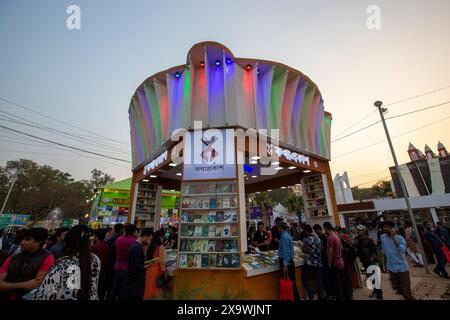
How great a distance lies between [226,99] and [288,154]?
3.02 metres

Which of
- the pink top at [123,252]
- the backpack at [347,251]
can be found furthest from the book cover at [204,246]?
the backpack at [347,251]

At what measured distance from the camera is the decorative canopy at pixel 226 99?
20.7 feet

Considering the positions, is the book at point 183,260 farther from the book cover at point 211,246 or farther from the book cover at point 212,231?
the book cover at point 212,231

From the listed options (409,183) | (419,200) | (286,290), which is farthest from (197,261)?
(409,183)

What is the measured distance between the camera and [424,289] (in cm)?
548

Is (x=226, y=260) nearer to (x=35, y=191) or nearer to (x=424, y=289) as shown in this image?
(x=424, y=289)

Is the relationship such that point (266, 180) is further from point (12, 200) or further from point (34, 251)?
point (12, 200)

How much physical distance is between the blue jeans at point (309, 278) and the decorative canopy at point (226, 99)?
3917 millimetres

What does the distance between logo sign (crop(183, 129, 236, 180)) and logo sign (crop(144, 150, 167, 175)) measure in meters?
1.61

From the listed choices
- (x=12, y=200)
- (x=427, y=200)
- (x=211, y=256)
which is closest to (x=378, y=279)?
(x=211, y=256)

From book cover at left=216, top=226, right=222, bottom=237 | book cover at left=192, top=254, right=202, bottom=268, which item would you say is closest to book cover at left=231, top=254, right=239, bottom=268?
book cover at left=216, top=226, right=222, bottom=237

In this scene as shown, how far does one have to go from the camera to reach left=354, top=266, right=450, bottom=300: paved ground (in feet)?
16.2

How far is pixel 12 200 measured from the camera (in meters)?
28.5

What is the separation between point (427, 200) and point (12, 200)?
159 feet
